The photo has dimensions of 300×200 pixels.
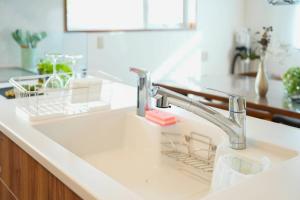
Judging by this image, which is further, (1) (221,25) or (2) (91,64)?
(1) (221,25)

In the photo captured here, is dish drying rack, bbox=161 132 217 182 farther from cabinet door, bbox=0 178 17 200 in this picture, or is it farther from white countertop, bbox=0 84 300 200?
cabinet door, bbox=0 178 17 200

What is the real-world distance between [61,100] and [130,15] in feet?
7.31

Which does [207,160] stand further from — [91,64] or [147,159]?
[91,64]

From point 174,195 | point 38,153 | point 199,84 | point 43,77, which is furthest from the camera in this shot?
point 199,84

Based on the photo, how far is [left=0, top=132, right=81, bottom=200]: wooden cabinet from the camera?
1005mm

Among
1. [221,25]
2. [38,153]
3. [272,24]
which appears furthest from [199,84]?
[38,153]

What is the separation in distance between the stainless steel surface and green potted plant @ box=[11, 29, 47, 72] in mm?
1571

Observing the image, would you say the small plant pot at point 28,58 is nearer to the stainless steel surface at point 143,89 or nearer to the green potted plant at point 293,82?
the stainless steel surface at point 143,89

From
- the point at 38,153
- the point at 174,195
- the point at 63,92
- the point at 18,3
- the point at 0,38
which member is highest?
the point at 18,3

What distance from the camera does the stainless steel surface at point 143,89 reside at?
4.69ft

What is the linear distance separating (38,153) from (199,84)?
7.02ft

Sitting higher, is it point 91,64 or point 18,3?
point 18,3

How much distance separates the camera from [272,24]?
14.5 feet

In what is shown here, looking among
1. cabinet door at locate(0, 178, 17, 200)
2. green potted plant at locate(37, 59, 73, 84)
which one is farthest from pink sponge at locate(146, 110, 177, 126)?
cabinet door at locate(0, 178, 17, 200)
